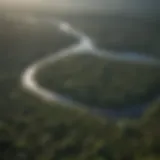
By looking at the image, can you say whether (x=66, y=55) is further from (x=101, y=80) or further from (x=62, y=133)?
(x=62, y=133)

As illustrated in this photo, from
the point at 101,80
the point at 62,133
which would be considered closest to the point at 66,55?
the point at 101,80

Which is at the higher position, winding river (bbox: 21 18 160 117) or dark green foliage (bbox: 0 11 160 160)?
winding river (bbox: 21 18 160 117)

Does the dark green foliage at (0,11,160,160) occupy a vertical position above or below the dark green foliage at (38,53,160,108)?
below

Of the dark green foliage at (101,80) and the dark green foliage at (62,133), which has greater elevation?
the dark green foliage at (101,80)

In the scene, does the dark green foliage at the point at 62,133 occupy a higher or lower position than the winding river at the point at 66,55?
lower

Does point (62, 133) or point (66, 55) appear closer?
point (62, 133)

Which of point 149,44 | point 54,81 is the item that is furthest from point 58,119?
point 149,44

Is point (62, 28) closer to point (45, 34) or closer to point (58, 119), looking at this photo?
point (45, 34)

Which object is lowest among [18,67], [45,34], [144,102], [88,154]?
[88,154]
